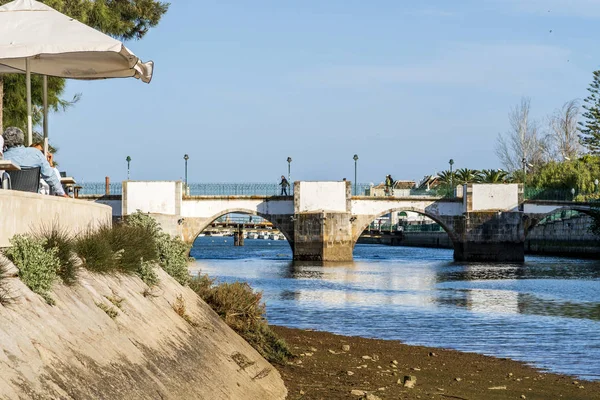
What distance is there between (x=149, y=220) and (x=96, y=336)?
5.03 m

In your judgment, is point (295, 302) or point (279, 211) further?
point (279, 211)

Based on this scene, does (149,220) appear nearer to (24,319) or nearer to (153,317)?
(153,317)

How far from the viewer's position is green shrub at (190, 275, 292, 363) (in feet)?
36.2

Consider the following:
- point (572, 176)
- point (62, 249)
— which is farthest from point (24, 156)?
point (572, 176)

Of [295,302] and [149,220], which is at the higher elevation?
[149,220]

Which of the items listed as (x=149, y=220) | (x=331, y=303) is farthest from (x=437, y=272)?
(x=149, y=220)

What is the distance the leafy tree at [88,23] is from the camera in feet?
79.0

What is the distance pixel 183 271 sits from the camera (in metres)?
11.2

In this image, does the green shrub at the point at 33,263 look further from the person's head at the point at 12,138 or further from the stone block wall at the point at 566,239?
the stone block wall at the point at 566,239

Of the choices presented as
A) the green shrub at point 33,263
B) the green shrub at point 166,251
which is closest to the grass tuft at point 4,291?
the green shrub at point 33,263

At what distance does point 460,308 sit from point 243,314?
1430cm

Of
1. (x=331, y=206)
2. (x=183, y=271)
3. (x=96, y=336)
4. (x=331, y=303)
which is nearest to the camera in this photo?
(x=96, y=336)

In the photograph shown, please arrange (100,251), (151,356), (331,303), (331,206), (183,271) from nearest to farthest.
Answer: (151,356) → (100,251) → (183,271) → (331,303) → (331,206)

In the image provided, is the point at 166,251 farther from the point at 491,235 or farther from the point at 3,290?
the point at 491,235
